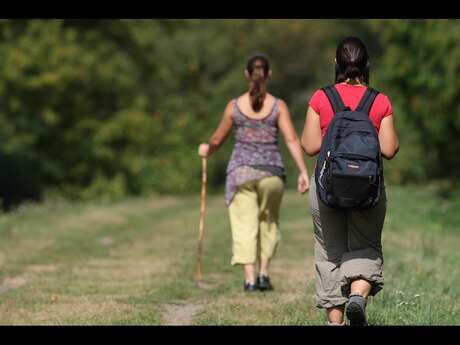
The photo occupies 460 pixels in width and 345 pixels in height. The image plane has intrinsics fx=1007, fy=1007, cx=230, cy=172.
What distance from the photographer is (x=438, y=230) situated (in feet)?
53.4

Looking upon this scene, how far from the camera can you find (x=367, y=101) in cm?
604

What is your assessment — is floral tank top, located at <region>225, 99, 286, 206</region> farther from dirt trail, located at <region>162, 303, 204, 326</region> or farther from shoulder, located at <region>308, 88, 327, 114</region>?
shoulder, located at <region>308, 88, 327, 114</region>

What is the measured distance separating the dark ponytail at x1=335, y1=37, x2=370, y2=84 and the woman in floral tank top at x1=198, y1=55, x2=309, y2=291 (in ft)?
9.11

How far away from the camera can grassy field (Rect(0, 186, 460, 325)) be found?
7.33 metres

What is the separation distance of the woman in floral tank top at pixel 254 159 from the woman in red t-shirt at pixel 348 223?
2.76 metres

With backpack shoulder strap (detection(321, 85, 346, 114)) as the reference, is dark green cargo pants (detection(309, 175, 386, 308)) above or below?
below

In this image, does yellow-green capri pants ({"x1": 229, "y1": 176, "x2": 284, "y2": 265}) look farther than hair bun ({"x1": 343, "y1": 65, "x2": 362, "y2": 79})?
Yes

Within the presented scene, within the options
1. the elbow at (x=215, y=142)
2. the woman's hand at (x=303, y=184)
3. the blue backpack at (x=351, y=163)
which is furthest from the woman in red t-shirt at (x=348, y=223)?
the elbow at (x=215, y=142)

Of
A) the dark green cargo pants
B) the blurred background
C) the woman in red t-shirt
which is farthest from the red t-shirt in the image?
the blurred background

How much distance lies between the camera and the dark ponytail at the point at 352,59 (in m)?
6.09
